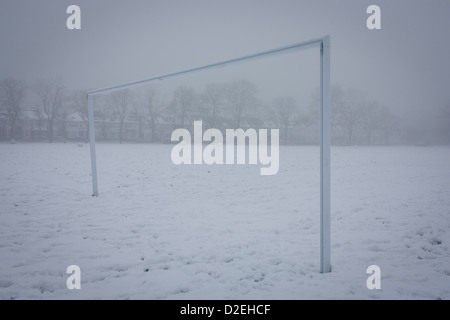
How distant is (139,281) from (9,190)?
7195 mm

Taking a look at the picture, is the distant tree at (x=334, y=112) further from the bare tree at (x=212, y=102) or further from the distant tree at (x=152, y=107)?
the distant tree at (x=152, y=107)

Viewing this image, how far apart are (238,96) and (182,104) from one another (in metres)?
10.1

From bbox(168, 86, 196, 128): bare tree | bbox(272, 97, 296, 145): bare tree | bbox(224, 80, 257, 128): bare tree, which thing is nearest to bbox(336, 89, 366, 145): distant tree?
bbox(272, 97, 296, 145): bare tree

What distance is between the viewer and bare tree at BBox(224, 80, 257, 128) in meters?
35.6

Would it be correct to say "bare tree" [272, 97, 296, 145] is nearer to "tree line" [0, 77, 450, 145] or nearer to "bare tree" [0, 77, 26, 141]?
"tree line" [0, 77, 450, 145]

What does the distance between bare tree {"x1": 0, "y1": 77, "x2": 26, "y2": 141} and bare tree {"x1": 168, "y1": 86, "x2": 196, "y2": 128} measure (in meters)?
28.8

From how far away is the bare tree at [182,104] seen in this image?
135 feet

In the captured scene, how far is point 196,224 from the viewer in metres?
4.99

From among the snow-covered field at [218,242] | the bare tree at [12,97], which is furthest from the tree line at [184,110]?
the snow-covered field at [218,242]

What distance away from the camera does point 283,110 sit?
46719 millimetres

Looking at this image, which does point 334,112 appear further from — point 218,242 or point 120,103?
point 218,242

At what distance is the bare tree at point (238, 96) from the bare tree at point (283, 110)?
9907mm
